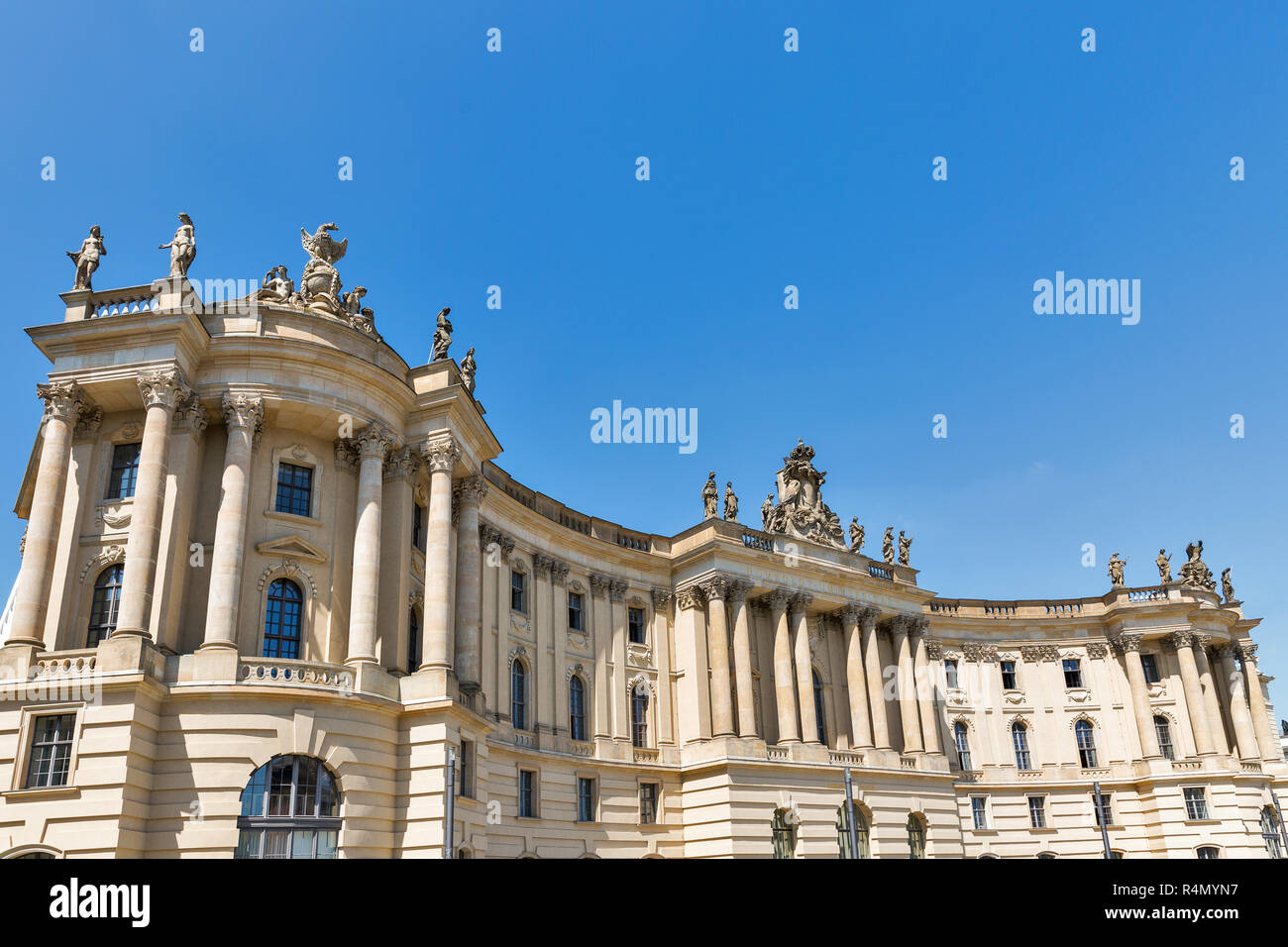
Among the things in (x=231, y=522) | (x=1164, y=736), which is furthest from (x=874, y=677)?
(x=231, y=522)

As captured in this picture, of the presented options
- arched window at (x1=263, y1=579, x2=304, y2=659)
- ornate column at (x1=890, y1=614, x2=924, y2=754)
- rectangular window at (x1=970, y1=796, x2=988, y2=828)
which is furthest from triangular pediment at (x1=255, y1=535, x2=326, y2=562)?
rectangular window at (x1=970, y1=796, x2=988, y2=828)

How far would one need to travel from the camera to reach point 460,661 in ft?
116

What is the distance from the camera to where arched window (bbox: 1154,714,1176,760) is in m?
60.2

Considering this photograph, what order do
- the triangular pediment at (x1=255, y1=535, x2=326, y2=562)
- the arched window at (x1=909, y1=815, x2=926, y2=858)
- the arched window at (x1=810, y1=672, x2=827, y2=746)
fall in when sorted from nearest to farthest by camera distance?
the triangular pediment at (x1=255, y1=535, x2=326, y2=562)
the arched window at (x1=909, y1=815, x2=926, y2=858)
the arched window at (x1=810, y1=672, x2=827, y2=746)

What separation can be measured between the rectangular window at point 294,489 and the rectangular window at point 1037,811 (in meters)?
47.8

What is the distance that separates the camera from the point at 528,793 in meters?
39.8

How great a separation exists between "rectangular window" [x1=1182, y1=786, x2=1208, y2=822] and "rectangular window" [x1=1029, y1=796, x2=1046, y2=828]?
7.98 meters

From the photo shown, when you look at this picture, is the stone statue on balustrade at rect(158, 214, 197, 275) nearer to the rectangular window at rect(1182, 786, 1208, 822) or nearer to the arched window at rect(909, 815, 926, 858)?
the arched window at rect(909, 815, 926, 858)

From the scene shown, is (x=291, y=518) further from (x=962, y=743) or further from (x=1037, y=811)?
(x=1037, y=811)

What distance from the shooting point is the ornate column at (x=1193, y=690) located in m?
59.1

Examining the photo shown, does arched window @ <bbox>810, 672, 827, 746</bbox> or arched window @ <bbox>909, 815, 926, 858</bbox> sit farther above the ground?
arched window @ <bbox>810, 672, 827, 746</bbox>

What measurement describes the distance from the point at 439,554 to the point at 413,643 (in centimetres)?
389
